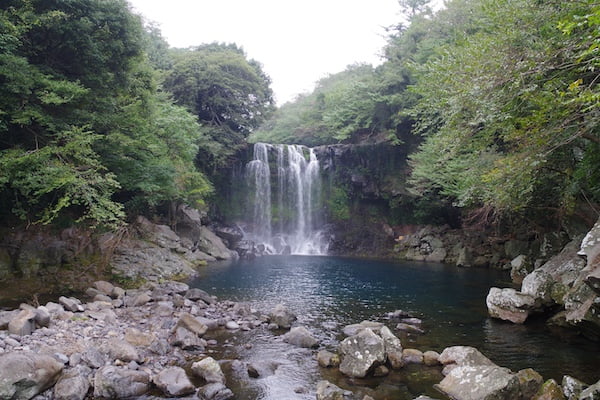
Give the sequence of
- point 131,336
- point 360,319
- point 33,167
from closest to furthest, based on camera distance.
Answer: point 131,336 < point 33,167 < point 360,319

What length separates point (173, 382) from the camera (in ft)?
20.6

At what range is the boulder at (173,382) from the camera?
6148 millimetres

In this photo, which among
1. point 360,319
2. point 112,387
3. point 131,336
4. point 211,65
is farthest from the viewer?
point 211,65

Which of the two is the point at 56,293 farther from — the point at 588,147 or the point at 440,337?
the point at 588,147

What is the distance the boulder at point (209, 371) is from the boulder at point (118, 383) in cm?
83

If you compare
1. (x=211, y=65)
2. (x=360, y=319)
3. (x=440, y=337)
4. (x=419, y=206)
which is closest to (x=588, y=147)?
(x=440, y=337)

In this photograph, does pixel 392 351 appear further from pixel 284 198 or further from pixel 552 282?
pixel 284 198

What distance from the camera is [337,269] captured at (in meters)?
23.1

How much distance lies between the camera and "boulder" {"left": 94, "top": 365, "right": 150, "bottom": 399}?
600cm

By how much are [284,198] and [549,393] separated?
98.1 ft

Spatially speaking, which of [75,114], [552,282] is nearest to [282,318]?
[552,282]

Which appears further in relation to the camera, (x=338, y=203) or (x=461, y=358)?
(x=338, y=203)

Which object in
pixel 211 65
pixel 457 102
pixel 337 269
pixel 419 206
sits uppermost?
pixel 211 65

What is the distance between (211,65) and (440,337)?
29.9 metres
